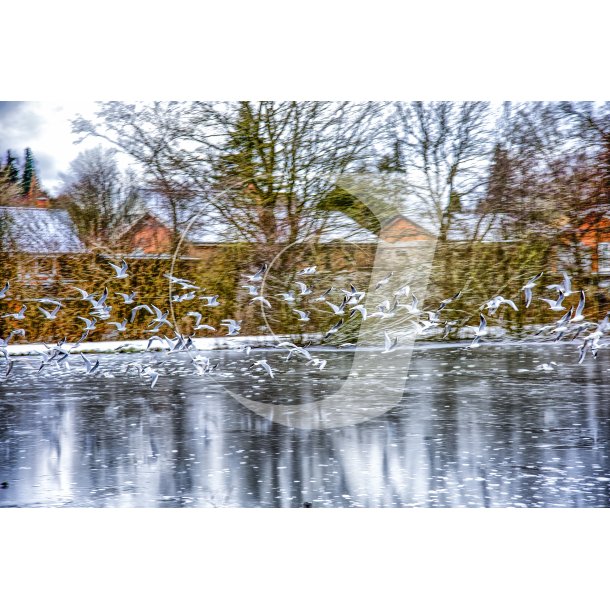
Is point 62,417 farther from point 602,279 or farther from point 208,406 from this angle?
point 602,279

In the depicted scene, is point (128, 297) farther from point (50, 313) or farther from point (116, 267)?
point (50, 313)

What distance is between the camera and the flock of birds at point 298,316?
380 cm

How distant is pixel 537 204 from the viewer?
3.81 metres

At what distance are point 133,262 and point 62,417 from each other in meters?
0.97

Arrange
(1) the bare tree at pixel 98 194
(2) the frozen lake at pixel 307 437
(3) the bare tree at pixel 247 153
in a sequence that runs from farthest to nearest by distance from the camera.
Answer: (1) the bare tree at pixel 98 194, (3) the bare tree at pixel 247 153, (2) the frozen lake at pixel 307 437

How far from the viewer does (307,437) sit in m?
3.57

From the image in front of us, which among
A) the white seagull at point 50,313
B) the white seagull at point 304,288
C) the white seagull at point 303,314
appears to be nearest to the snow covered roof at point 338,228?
the white seagull at point 304,288

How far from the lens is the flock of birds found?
12.5 feet

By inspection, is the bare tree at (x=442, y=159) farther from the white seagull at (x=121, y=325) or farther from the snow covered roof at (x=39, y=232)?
the snow covered roof at (x=39, y=232)

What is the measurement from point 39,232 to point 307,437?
2.00 meters

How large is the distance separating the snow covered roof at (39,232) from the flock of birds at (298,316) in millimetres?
251

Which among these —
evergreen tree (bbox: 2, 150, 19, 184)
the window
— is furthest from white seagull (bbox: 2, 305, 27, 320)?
the window

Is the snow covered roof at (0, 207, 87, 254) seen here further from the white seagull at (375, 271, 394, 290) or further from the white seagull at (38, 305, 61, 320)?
the white seagull at (375, 271, 394, 290)
